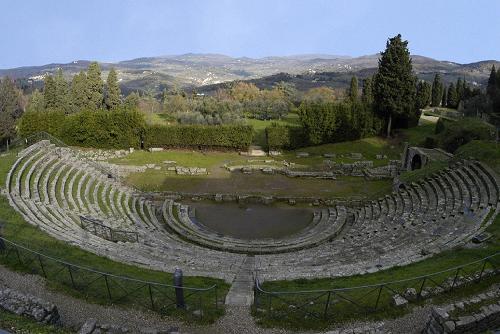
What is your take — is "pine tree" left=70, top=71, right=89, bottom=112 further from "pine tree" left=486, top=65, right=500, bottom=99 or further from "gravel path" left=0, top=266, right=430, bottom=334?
"pine tree" left=486, top=65, right=500, bottom=99

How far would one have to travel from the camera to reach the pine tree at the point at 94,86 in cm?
6424

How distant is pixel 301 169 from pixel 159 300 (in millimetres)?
29432

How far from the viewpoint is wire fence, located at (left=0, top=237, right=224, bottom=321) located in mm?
12984

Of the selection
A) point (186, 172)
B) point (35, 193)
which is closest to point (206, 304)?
point (35, 193)

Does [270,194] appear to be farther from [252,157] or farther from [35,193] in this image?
[35,193]

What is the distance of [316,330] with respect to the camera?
39.5 feet

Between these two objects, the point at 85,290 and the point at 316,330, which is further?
the point at 85,290

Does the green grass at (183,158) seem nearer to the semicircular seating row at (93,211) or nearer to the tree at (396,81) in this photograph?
the semicircular seating row at (93,211)

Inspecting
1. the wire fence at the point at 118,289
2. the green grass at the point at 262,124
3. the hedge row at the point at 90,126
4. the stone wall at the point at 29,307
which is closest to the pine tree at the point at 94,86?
the hedge row at the point at 90,126

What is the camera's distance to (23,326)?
10.2 meters

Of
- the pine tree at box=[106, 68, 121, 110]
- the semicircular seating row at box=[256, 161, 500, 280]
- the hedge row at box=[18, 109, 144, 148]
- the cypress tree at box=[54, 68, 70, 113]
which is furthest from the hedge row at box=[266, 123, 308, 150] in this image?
the cypress tree at box=[54, 68, 70, 113]

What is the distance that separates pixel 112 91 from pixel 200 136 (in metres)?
28.0

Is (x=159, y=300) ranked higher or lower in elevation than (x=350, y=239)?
higher

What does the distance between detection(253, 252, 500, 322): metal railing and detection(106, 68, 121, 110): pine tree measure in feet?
201
